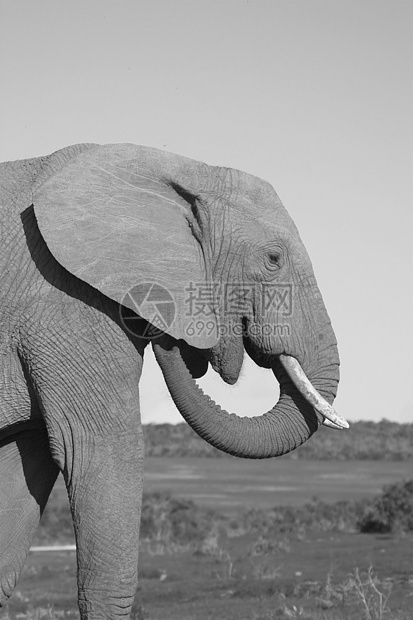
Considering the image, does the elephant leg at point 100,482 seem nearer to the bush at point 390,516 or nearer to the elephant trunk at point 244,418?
the elephant trunk at point 244,418

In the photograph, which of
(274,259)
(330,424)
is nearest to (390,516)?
→ (330,424)

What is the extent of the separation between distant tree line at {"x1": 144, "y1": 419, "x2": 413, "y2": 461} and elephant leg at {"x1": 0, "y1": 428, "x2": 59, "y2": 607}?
51.0m

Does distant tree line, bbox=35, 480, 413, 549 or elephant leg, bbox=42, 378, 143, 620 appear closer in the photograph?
elephant leg, bbox=42, 378, 143, 620

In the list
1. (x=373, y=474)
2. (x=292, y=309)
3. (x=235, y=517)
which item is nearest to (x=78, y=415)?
(x=292, y=309)

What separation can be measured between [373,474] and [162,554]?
3167 centimetres

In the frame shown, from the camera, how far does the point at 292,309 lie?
7.35 m

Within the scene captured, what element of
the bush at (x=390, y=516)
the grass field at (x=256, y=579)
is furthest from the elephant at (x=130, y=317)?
the bush at (x=390, y=516)

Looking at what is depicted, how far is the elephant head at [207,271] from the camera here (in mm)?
7266

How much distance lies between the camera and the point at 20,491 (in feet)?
26.3

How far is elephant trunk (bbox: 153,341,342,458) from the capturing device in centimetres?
741

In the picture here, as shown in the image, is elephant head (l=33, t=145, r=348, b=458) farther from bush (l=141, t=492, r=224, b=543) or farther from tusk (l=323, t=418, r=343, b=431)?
bush (l=141, t=492, r=224, b=543)

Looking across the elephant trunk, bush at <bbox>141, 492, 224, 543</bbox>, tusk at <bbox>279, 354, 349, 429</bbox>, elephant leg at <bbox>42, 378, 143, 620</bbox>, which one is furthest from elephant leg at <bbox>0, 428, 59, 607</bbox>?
bush at <bbox>141, 492, 224, 543</bbox>

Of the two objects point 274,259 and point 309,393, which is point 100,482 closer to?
point 309,393

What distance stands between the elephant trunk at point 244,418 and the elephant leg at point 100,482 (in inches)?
13.9
